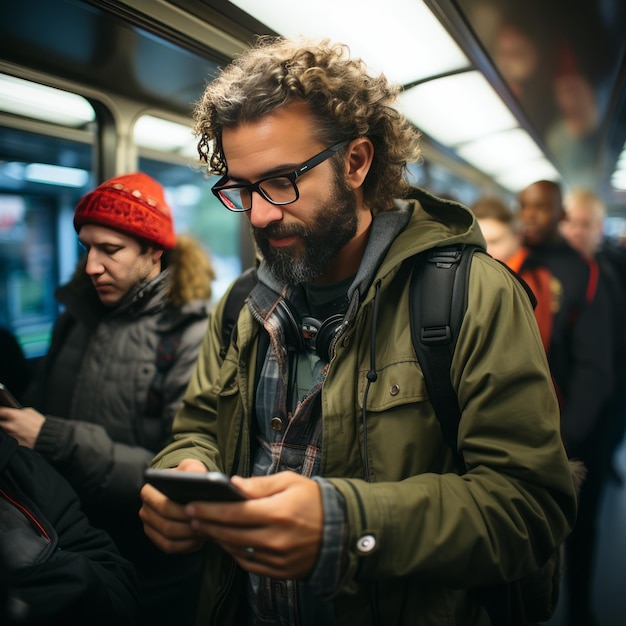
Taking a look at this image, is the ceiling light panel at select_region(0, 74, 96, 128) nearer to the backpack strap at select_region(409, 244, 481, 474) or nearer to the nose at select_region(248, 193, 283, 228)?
the nose at select_region(248, 193, 283, 228)

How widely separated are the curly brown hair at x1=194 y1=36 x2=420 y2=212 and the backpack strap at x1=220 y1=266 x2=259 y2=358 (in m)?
0.34

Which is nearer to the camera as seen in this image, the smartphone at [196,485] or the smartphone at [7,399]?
the smartphone at [196,485]

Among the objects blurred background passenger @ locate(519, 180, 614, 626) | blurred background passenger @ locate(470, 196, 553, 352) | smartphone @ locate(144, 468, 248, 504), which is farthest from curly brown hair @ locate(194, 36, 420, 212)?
blurred background passenger @ locate(519, 180, 614, 626)

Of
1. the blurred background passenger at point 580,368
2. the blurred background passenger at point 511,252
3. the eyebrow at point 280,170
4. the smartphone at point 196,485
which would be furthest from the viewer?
the blurred background passenger at point 511,252

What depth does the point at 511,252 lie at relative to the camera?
9.03 ft

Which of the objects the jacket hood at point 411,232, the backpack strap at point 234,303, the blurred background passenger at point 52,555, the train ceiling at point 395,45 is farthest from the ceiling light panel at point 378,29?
the blurred background passenger at point 52,555

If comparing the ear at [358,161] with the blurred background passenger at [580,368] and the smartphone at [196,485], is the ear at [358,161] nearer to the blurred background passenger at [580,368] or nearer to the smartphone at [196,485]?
the smartphone at [196,485]

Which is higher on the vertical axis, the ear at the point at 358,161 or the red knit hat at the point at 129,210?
the ear at the point at 358,161

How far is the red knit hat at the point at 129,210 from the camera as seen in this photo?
1.45 metres

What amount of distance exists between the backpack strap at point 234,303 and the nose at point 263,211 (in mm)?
321

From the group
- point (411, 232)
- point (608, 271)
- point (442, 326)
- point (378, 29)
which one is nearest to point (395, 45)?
point (378, 29)

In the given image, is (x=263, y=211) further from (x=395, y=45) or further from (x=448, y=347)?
(x=395, y=45)

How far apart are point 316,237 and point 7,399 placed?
909 mm

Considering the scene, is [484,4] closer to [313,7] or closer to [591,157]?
[313,7]
